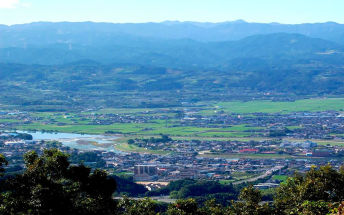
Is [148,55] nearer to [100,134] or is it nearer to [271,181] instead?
[100,134]

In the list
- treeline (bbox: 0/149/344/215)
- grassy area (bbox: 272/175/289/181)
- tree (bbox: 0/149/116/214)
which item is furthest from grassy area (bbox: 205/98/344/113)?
tree (bbox: 0/149/116/214)

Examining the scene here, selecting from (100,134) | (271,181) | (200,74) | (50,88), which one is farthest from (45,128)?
(200,74)

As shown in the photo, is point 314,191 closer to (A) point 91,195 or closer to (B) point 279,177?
(A) point 91,195

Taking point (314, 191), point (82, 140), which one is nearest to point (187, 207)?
point (314, 191)

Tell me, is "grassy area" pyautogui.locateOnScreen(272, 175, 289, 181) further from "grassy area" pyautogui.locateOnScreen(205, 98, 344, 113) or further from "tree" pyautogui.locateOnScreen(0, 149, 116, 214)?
"grassy area" pyautogui.locateOnScreen(205, 98, 344, 113)

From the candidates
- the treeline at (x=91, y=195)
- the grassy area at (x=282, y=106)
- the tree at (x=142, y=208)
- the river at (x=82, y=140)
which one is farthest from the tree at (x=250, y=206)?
the grassy area at (x=282, y=106)
